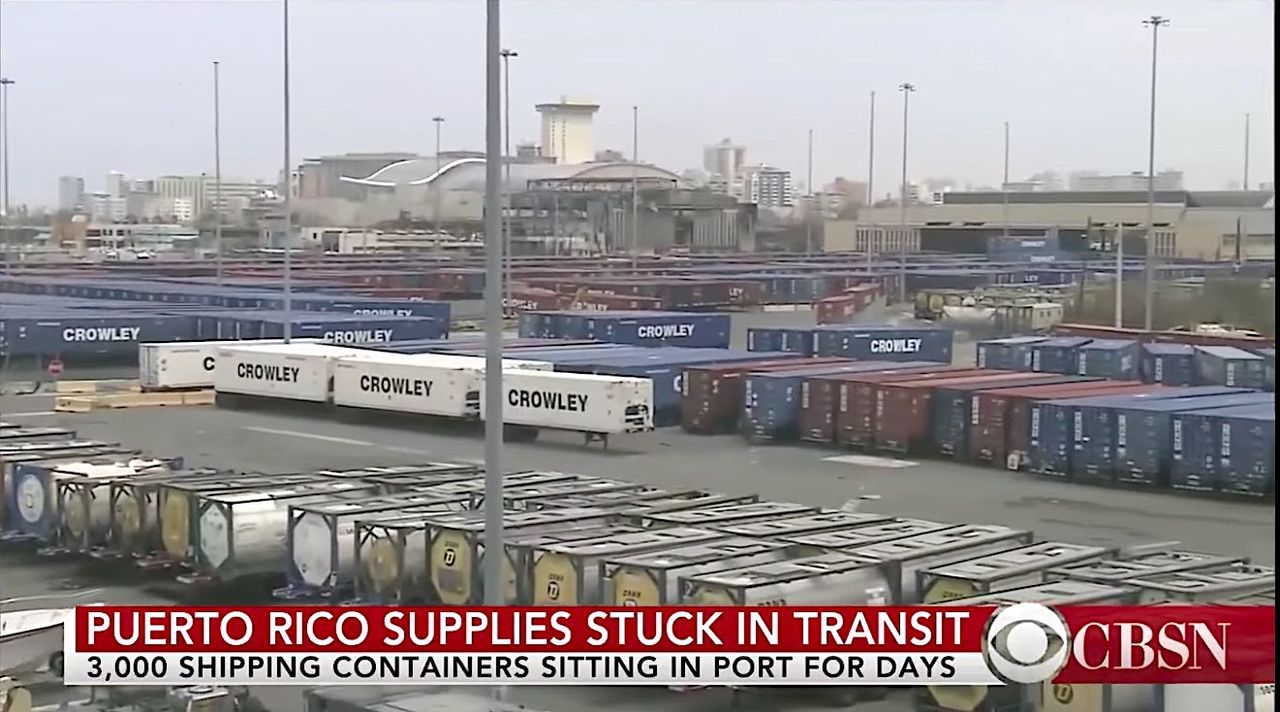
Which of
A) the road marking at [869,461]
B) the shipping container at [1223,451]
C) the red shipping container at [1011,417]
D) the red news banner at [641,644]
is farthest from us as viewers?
the road marking at [869,461]

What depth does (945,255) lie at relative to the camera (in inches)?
4269

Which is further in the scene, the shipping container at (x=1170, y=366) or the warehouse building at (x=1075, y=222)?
Result: the warehouse building at (x=1075, y=222)

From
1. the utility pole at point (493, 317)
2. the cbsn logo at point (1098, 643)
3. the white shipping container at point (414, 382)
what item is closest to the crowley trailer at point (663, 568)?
the utility pole at point (493, 317)

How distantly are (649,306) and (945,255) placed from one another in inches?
1596

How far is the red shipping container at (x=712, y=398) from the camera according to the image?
124 ft

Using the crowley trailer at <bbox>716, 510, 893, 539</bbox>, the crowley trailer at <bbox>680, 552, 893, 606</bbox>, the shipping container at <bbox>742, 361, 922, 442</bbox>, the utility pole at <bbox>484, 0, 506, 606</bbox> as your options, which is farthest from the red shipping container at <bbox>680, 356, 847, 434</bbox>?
the utility pole at <bbox>484, 0, 506, 606</bbox>

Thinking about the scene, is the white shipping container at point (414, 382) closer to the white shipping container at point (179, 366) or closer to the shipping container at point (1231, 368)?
the white shipping container at point (179, 366)

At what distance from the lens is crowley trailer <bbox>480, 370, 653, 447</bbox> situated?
34406 millimetres

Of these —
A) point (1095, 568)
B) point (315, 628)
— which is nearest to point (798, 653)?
point (315, 628)

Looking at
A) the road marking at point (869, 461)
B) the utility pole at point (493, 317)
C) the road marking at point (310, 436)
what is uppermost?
the utility pole at point (493, 317)

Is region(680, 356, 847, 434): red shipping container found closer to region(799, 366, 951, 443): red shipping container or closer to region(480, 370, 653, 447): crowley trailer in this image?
region(799, 366, 951, 443): red shipping container

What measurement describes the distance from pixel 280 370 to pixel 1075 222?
7002cm

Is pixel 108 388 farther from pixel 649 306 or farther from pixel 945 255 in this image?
pixel 945 255

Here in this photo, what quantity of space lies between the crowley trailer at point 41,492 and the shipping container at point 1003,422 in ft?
55.6
